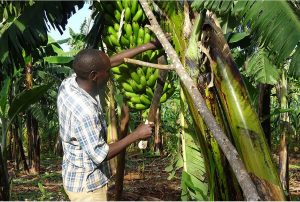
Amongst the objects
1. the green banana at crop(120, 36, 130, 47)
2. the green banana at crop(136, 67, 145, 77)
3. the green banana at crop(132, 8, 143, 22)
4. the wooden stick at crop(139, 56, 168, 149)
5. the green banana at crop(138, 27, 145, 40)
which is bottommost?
the wooden stick at crop(139, 56, 168, 149)

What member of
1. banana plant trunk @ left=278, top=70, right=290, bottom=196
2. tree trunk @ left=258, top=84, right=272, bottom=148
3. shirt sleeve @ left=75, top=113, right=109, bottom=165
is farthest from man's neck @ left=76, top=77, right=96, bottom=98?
banana plant trunk @ left=278, top=70, right=290, bottom=196

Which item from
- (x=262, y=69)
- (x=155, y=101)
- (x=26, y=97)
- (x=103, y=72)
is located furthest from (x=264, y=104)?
(x=103, y=72)

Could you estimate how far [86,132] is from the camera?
1.54 metres

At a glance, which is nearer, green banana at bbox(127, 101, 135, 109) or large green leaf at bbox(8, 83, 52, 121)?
green banana at bbox(127, 101, 135, 109)

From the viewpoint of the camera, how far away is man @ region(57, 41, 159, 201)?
1.55m

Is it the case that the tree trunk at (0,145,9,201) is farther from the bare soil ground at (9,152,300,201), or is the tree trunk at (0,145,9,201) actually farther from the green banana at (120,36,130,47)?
the bare soil ground at (9,152,300,201)

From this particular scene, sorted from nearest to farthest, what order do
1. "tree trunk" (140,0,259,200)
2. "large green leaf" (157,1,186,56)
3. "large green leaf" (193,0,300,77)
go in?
"tree trunk" (140,0,259,200), "large green leaf" (193,0,300,77), "large green leaf" (157,1,186,56)

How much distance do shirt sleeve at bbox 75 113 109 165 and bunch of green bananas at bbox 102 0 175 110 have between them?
438mm

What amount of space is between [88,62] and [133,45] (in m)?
0.45

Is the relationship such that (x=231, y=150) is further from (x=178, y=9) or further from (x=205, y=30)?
(x=178, y=9)

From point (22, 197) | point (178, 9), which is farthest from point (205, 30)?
point (22, 197)

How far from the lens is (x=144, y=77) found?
77.2 inches

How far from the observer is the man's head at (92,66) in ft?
5.22

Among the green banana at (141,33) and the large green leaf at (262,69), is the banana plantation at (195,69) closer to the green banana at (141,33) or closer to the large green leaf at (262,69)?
the green banana at (141,33)
